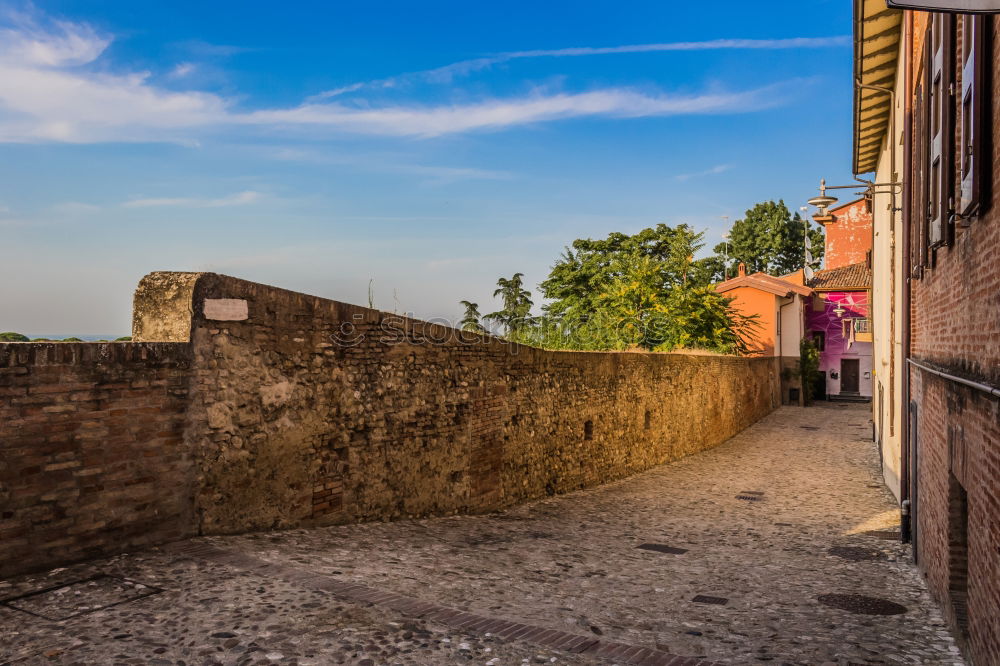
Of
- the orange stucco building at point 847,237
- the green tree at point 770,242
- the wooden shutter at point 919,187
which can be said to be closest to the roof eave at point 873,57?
the wooden shutter at point 919,187

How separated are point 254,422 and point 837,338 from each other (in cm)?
3602

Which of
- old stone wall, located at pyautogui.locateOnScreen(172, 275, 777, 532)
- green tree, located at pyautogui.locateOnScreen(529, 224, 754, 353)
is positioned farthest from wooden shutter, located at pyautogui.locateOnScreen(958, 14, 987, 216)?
green tree, located at pyautogui.locateOnScreen(529, 224, 754, 353)

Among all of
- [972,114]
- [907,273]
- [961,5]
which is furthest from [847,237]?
[961,5]

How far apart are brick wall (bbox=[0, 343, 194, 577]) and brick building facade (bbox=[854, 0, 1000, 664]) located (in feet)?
18.2

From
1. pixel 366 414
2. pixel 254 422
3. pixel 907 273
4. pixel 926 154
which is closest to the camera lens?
pixel 926 154

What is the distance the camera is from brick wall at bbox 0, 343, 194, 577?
197 inches

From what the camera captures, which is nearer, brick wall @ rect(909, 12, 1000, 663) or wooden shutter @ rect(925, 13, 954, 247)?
brick wall @ rect(909, 12, 1000, 663)

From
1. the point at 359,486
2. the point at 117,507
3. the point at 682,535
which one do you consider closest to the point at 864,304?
the point at 682,535

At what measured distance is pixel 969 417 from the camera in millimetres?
4242

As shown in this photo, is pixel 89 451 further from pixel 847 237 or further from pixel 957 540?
pixel 847 237

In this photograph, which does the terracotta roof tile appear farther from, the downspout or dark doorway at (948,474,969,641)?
dark doorway at (948,474,969,641)

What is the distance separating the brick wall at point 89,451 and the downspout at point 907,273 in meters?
7.58

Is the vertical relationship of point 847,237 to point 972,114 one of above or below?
above

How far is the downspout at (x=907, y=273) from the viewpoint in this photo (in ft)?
27.5
